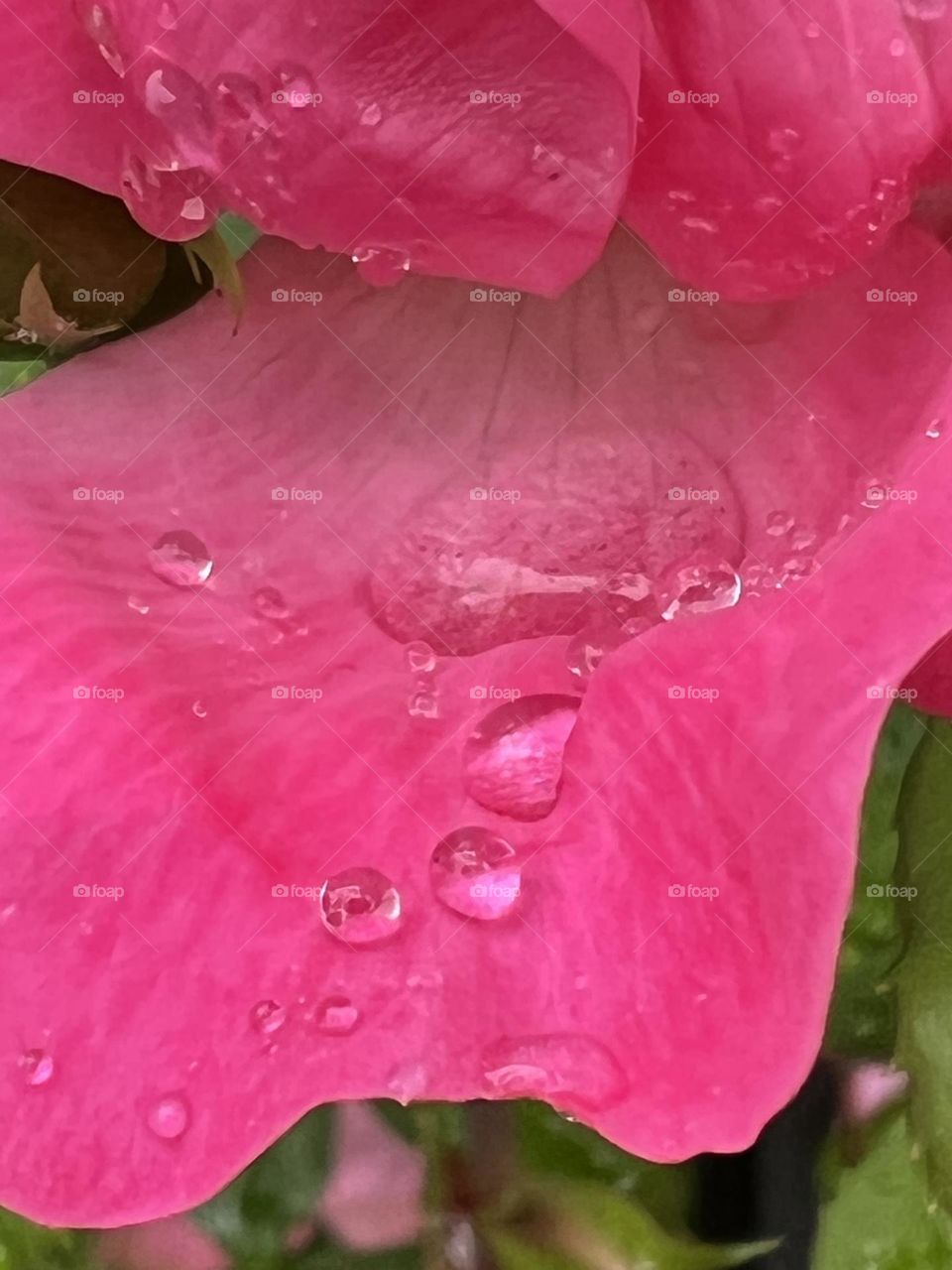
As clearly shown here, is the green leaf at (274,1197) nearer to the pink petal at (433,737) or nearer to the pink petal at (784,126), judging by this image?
the pink petal at (433,737)

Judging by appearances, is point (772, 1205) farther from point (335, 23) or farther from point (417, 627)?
point (335, 23)

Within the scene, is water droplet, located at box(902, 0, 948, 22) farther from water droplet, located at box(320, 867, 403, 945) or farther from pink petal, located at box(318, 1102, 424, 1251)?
pink petal, located at box(318, 1102, 424, 1251)

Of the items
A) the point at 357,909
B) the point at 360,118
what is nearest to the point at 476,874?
Result: the point at 357,909

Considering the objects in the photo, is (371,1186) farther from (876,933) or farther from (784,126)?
(784,126)

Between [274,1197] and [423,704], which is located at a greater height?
[423,704]

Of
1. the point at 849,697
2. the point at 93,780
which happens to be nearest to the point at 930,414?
the point at 849,697

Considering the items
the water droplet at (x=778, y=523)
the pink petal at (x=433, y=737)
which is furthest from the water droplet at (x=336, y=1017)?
the water droplet at (x=778, y=523)

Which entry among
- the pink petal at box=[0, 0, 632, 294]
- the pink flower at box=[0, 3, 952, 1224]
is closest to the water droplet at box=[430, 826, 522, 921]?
the pink flower at box=[0, 3, 952, 1224]
